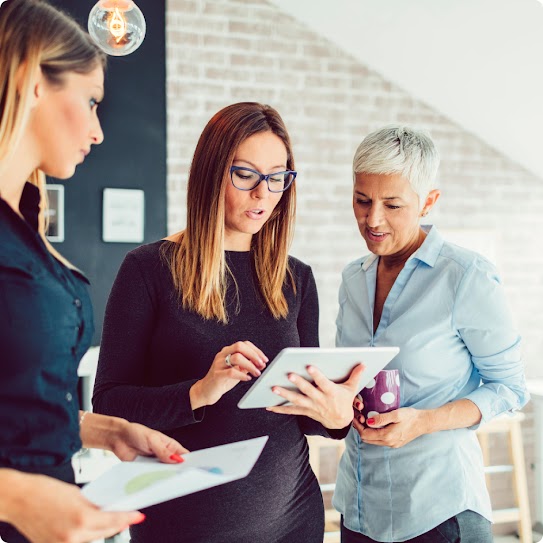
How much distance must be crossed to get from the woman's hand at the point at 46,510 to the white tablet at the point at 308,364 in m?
0.47

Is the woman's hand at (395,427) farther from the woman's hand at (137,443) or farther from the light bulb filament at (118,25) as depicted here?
the light bulb filament at (118,25)

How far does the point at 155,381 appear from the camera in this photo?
1.51 metres

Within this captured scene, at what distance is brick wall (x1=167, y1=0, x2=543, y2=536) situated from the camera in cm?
385

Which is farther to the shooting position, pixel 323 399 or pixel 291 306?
pixel 291 306

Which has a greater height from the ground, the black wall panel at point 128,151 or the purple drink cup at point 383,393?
the black wall panel at point 128,151

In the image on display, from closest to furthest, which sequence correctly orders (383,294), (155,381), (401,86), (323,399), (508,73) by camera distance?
(323,399) → (155,381) → (383,294) → (508,73) → (401,86)

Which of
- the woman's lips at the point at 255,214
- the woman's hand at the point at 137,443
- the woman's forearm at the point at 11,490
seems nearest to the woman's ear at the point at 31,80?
the woman's forearm at the point at 11,490

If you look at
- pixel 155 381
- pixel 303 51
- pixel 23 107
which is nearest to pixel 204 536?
pixel 155 381

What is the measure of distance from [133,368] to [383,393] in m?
0.56

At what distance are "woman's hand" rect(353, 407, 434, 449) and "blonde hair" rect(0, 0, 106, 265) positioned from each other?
2.90 feet

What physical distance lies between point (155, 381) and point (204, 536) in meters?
0.35

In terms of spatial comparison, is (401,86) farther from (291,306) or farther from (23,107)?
(23,107)

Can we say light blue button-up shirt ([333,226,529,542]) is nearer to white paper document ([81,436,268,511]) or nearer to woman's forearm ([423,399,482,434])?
woman's forearm ([423,399,482,434])

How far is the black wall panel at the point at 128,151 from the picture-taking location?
377 centimetres
